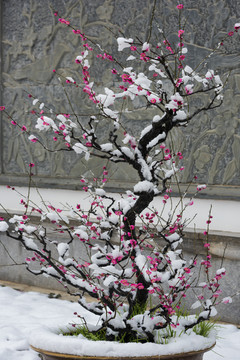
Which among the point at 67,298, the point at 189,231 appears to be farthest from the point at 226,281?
the point at 67,298

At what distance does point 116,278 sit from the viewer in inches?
128

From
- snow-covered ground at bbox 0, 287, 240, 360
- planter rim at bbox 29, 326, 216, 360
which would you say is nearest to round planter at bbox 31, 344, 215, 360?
planter rim at bbox 29, 326, 216, 360

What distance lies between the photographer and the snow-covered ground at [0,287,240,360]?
14.9ft

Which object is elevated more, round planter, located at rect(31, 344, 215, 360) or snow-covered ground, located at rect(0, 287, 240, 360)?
round planter, located at rect(31, 344, 215, 360)

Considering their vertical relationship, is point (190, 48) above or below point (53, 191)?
above

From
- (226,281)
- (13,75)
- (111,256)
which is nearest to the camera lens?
(111,256)

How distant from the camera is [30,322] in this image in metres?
5.43

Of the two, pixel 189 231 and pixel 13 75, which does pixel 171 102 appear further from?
pixel 13 75

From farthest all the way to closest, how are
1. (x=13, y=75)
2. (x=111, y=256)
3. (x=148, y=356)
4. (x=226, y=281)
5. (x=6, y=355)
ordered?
(x=13, y=75)
(x=226, y=281)
(x=6, y=355)
(x=111, y=256)
(x=148, y=356)

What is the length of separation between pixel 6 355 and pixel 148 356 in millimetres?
1754

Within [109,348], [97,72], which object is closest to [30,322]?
[109,348]

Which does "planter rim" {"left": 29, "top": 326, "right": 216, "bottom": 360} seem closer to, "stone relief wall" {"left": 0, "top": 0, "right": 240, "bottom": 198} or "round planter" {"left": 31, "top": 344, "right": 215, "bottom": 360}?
"round planter" {"left": 31, "top": 344, "right": 215, "bottom": 360}

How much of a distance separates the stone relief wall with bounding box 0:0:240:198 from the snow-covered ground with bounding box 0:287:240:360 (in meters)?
1.35

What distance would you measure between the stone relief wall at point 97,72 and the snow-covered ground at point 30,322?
135cm
